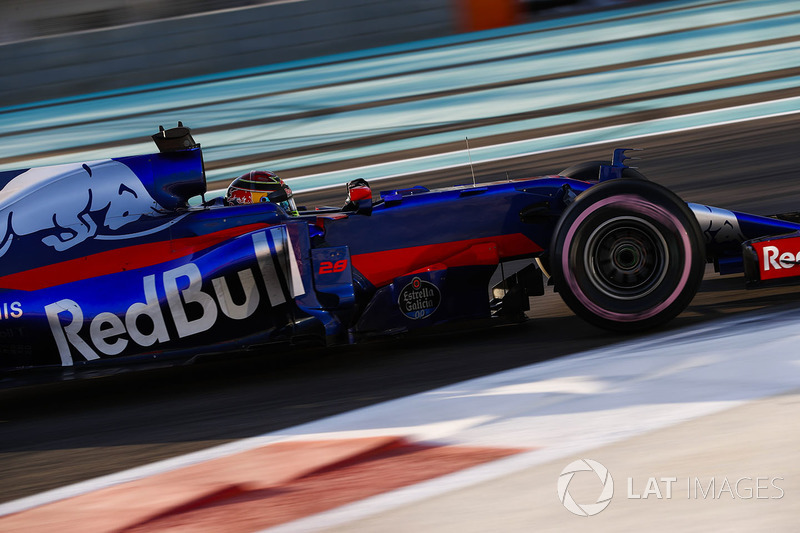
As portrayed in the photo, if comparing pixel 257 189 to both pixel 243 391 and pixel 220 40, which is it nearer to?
pixel 243 391

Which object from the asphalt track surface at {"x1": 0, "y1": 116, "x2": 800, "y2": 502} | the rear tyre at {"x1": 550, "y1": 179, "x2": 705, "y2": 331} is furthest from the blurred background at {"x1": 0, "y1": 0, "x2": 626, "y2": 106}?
the rear tyre at {"x1": 550, "y1": 179, "x2": 705, "y2": 331}

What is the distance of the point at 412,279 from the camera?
4.77 m

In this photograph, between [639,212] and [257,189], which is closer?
[639,212]

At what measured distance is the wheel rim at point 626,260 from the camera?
178 inches

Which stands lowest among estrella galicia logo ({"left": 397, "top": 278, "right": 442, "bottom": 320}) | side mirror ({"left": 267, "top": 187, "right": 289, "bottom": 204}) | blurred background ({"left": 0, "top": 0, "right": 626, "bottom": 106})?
estrella galicia logo ({"left": 397, "top": 278, "right": 442, "bottom": 320})

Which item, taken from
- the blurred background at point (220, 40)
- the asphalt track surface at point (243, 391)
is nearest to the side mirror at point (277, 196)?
the asphalt track surface at point (243, 391)

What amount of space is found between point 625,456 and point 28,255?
2996 millimetres

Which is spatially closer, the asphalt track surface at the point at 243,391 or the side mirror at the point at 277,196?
the asphalt track surface at the point at 243,391

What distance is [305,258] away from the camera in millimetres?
4676

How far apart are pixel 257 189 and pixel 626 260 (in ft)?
6.54

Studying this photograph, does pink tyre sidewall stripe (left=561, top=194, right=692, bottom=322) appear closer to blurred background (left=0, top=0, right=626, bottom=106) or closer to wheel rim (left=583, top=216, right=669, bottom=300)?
wheel rim (left=583, top=216, right=669, bottom=300)

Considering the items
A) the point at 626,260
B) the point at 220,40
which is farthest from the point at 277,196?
the point at 220,40

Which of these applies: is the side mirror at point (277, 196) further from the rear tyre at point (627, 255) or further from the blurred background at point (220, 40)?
the blurred background at point (220, 40)

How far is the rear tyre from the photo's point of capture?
176 inches
